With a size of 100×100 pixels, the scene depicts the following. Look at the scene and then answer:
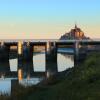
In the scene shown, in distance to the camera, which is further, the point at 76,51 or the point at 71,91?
the point at 76,51

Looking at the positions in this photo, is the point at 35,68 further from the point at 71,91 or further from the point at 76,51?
the point at 71,91

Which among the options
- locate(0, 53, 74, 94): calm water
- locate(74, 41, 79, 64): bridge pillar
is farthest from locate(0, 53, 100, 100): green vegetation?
locate(74, 41, 79, 64): bridge pillar

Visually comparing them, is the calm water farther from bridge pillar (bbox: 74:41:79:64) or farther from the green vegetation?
bridge pillar (bbox: 74:41:79:64)

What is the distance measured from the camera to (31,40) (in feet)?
316

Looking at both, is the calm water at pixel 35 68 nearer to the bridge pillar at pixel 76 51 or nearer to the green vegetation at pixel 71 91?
the green vegetation at pixel 71 91

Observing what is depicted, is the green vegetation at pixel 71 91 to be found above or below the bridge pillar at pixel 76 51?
above

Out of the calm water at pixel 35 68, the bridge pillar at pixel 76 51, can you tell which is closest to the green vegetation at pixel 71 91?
the calm water at pixel 35 68

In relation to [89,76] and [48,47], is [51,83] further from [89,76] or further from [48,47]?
[48,47]

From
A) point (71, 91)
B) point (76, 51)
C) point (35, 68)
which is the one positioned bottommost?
A: point (35, 68)

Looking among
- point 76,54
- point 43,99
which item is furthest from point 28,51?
point 43,99

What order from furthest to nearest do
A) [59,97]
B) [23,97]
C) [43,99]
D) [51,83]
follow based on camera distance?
1. [51,83]
2. [23,97]
3. [43,99]
4. [59,97]

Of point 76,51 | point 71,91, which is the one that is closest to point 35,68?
point 76,51

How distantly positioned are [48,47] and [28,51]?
4.87m

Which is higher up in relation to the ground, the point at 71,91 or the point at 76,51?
the point at 71,91
